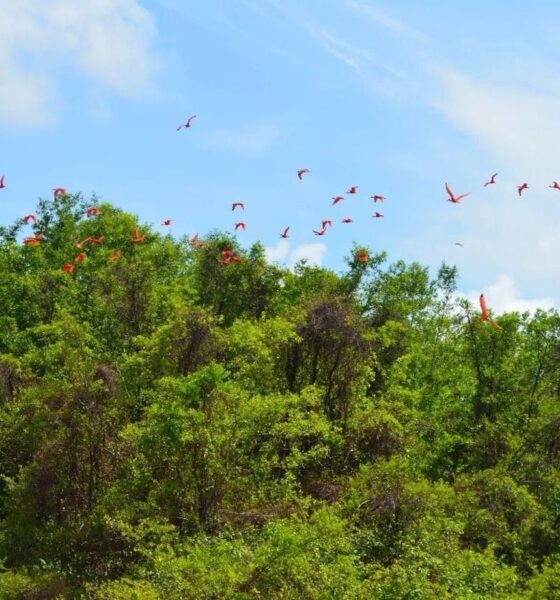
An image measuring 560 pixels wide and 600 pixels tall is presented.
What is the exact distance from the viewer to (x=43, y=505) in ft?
81.5

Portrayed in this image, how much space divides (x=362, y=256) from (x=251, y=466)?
65.9ft

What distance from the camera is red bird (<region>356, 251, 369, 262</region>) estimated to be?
42.8m

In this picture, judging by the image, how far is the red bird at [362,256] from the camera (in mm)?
42850

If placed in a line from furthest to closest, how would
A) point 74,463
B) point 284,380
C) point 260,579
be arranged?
1. point 284,380
2. point 74,463
3. point 260,579

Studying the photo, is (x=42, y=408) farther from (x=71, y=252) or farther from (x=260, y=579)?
(x=71, y=252)

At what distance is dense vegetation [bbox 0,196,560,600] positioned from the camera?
1939 cm

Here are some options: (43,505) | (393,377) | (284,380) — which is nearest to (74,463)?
(43,505)

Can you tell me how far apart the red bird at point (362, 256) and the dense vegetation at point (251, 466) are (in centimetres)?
496

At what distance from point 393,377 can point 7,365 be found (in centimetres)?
1457

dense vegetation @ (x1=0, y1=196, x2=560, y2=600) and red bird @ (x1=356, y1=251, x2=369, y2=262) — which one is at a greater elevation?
red bird @ (x1=356, y1=251, x2=369, y2=262)

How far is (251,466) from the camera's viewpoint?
25031 millimetres

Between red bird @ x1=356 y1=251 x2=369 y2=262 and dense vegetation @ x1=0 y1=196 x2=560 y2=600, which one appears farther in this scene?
red bird @ x1=356 y1=251 x2=369 y2=262

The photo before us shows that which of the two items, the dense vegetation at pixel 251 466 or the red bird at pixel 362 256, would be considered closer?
the dense vegetation at pixel 251 466

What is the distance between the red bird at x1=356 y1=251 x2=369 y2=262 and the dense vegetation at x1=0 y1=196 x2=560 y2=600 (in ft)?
16.3
